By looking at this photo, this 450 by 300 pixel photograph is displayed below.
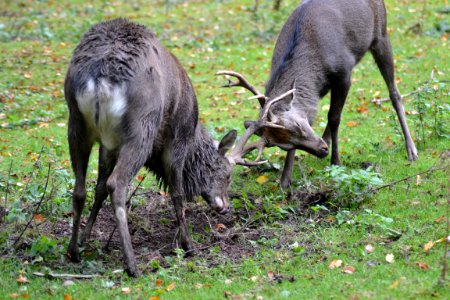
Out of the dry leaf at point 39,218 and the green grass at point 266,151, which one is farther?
the dry leaf at point 39,218

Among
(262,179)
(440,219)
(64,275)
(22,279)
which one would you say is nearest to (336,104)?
(262,179)

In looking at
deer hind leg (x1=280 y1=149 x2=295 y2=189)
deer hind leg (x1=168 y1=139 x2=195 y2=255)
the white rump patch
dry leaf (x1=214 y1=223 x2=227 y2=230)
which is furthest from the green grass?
the white rump patch

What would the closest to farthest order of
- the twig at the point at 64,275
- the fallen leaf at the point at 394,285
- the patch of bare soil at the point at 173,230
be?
the fallen leaf at the point at 394,285, the twig at the point at 64,275, the patch of bare soil at the point at 173,230

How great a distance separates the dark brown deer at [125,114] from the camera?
5.68 metres

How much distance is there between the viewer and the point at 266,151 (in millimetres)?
9883

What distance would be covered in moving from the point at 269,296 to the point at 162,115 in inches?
70.4

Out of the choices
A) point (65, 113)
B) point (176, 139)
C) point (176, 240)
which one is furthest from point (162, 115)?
point (65, 113)

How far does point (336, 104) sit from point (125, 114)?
3.80 m

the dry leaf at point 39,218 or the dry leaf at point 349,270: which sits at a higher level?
the dry leaf at point 349,270

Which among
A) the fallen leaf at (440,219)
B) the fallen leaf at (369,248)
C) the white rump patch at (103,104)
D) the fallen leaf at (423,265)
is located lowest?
the fallen leaf at (369,248)

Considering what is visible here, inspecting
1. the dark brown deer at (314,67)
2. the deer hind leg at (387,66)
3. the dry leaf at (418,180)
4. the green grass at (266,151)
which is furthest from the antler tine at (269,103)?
the deer hind leg at (387,66)

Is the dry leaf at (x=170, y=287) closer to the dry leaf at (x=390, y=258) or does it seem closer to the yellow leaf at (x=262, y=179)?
the dry leaf at (x=390, y=258)

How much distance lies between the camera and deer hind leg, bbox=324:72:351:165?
867 cm

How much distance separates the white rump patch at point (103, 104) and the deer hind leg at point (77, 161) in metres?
0.22
